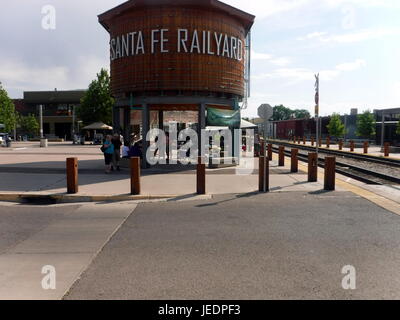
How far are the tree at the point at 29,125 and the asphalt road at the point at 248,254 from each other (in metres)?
58.2

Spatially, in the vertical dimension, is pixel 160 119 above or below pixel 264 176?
above

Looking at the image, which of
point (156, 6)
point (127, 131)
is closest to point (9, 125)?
point (127, 131)

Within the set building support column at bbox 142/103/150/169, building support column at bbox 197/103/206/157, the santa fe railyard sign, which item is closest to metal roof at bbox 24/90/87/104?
the santa fe railyard sign

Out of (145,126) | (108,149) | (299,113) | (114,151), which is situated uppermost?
(299,113)

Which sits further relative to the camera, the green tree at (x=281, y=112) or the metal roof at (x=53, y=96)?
the green tree at (x=281, y=112)

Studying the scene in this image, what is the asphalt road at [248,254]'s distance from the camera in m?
4.00

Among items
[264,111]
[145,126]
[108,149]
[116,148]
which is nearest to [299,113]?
[145,126]

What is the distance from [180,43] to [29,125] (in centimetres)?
5276

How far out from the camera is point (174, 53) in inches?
574

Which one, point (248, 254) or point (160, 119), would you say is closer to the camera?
point (248, 254)
